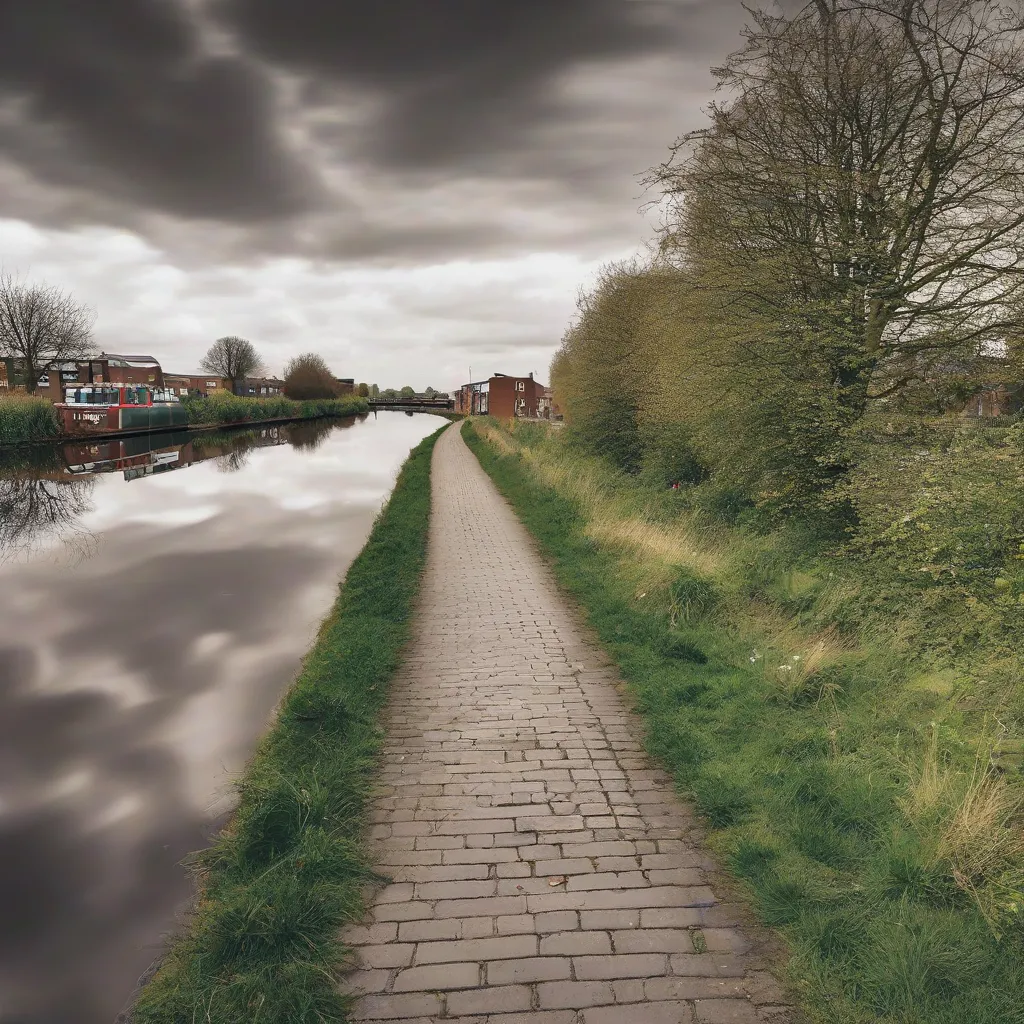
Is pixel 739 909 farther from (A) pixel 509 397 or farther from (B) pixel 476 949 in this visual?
(A) pixel 509 397

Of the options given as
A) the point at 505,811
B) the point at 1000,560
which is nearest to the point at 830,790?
the point at 505,811

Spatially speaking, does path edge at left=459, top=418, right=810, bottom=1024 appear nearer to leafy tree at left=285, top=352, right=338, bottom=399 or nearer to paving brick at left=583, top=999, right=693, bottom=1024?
paving brick at left=583, top=999, right=693, bottom=1024

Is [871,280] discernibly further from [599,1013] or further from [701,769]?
[599,1013]

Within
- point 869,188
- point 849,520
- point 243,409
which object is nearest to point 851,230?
point 869,188

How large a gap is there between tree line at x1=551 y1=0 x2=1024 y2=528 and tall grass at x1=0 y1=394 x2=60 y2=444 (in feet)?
99.4

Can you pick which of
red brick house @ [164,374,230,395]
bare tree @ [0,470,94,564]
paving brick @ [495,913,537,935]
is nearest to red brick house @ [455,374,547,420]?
red brick house @ [164,374,230,395]

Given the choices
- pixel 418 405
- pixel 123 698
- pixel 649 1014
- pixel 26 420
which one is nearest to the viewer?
pixel 649 1014

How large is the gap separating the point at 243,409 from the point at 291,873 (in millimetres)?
56194

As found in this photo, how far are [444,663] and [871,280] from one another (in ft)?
26.0

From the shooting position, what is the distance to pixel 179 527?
15.4 metres

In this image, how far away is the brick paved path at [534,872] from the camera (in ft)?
9.62

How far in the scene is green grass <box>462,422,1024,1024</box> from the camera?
297 cm

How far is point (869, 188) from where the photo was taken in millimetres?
9680

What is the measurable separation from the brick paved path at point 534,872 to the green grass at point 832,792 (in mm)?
295
